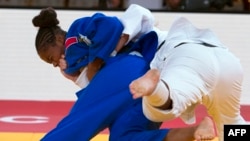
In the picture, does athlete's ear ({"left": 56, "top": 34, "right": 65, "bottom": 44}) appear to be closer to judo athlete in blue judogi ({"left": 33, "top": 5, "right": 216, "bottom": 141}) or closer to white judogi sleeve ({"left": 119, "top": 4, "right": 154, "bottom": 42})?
judo athlete in blue judogi ({"left": 33, "top": 5, "right": 216, "bottom": 141})

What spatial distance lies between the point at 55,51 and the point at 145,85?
1.12 metres

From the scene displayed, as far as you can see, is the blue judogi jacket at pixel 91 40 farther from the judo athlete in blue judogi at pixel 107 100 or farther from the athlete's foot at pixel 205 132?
the athlete's foot at pixel 205 132

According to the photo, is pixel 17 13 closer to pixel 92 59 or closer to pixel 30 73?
pixel 30 73

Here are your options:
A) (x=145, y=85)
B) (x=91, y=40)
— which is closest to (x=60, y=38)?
(x=91, y=40)

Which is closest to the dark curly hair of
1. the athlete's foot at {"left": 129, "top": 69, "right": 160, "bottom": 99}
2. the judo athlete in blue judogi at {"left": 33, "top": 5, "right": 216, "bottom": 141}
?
the judo athlete in blue judogi at {"left": 33, "top": 5, "right": 216, "bottom": 141}

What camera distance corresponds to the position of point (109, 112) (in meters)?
4.00

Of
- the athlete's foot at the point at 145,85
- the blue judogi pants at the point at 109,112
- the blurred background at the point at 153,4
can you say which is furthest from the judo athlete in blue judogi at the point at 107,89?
the blurred background at the point at 153,4

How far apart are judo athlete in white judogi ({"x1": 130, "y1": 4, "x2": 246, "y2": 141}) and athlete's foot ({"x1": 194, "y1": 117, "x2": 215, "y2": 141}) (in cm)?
12

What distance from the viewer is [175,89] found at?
140 inches

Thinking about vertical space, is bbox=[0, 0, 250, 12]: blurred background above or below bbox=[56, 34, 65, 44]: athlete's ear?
below

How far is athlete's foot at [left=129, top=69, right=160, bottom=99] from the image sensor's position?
10.9ft

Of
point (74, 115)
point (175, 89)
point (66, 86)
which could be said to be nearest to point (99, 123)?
point (74, 115)

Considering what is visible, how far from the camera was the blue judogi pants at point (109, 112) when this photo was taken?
399 cm

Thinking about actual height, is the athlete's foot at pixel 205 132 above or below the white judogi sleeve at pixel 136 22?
below
